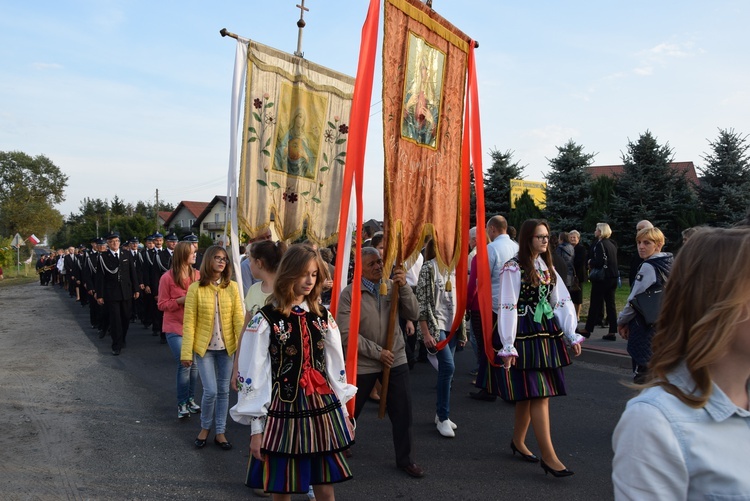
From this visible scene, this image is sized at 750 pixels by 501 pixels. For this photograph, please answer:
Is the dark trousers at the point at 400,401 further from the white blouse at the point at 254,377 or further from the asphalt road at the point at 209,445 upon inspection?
the white blouse at the point at 254,377

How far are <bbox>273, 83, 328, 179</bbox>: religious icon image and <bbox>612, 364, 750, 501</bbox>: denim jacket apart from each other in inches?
208

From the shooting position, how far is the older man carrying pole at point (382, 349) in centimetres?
419

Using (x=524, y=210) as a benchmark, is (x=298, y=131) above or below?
below

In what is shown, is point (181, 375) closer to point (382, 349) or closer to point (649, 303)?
point (382, 349)

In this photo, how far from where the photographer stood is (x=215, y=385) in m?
5.02

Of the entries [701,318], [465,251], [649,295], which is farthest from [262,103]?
[701,318]

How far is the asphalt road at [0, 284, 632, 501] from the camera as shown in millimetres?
4133

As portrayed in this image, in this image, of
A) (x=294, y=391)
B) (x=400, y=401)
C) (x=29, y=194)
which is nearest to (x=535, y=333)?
(x=400, y=401)

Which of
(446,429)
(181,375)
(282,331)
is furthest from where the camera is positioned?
(181,375)

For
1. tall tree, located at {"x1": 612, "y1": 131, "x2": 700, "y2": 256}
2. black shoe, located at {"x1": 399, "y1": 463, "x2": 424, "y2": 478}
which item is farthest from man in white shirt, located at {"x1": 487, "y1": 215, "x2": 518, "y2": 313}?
tall tree, located at {"x1": 612, "y1": 131, "x2": 700, "y2": 256}

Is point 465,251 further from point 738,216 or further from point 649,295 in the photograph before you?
point 738,216

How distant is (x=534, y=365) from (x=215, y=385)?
275 centimetres

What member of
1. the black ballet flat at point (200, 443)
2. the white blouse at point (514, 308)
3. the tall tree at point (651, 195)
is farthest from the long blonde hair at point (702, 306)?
the tall tree at point (651, 195)

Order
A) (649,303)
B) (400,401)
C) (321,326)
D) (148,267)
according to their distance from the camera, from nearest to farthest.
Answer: (321,326), (400,401), (649,303), (148,267)
